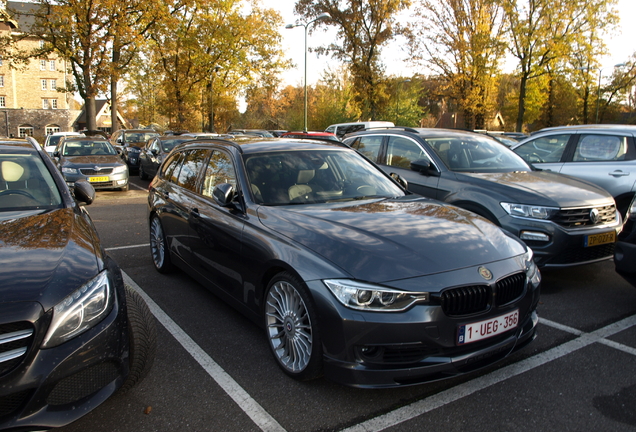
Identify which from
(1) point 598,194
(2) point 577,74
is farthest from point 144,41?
(2) point 577,74

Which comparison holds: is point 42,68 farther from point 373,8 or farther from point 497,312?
point 497,312

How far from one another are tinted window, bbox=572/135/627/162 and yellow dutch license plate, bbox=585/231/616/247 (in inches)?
94.6

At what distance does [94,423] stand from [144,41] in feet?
96.0

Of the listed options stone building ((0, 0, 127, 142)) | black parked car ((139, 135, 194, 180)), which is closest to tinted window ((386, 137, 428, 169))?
black parked car ((139, 135, 194, 180))

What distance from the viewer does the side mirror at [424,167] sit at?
20.4 ft

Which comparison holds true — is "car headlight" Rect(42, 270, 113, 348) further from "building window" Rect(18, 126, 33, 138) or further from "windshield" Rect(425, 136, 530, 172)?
"building window" Rect(18, 126, 33, 138)

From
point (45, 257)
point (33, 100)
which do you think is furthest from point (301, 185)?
point (33, 100)

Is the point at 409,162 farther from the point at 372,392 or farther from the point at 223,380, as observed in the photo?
the point at 223,380

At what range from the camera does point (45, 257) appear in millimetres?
2725

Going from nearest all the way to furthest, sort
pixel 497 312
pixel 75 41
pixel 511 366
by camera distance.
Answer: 1. pixel 497 312
2. pixel 511 366
3. pixel 75 41

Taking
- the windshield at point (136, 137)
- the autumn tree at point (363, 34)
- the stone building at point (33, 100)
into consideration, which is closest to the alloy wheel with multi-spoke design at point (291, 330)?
the windshield at point (136, 137)

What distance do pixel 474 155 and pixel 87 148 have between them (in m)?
12.5

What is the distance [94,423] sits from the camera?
2793mm

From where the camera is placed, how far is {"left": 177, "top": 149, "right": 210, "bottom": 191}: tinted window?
493 cm
